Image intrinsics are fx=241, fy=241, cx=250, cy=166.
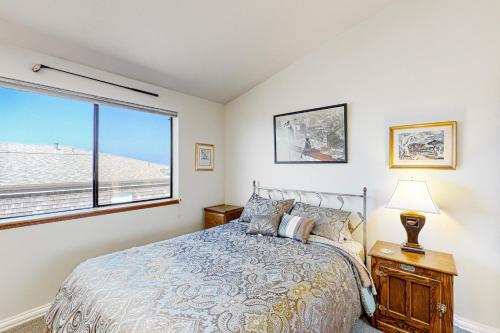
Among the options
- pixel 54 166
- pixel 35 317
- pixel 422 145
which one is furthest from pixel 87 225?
pixel 422 145

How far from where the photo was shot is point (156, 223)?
309cm

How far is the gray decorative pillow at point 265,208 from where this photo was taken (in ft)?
8.80

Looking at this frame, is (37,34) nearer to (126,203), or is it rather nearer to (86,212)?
(86,212)

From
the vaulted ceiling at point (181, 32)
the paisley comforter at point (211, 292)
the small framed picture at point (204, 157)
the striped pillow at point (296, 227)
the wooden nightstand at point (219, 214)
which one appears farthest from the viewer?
the small framed picture at point (204, 157)

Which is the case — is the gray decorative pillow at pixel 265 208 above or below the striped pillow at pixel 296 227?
above

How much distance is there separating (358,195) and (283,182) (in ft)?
3.25

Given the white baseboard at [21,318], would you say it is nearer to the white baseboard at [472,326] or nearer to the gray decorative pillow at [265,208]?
the gray decorative pillow at [265,208]

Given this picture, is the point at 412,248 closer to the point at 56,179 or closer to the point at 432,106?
the point at 432,106

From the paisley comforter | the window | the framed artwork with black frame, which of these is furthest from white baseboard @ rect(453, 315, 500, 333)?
the window

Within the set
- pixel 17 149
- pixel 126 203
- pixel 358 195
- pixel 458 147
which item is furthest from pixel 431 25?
pixel 17 149

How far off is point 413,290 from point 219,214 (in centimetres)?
231

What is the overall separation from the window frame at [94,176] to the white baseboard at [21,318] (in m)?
0.79

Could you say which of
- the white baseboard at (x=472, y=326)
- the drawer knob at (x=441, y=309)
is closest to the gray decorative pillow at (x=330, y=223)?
the drawer knob at (x=441, y=309)

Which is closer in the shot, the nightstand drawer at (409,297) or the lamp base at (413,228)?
the nightstand drawer at (409,297)
